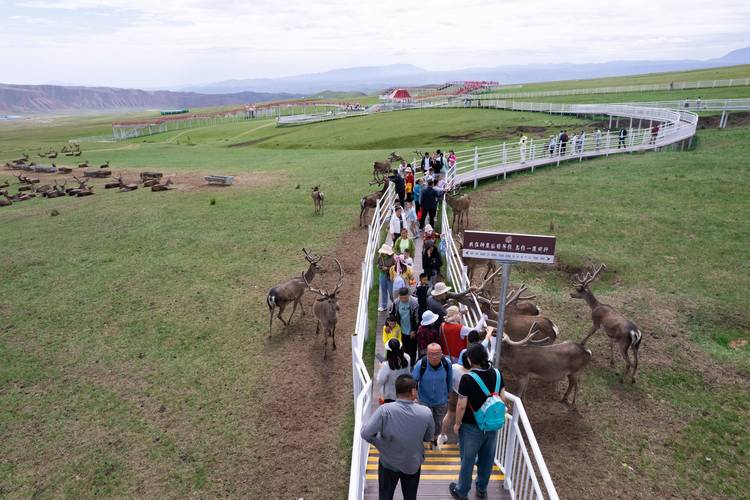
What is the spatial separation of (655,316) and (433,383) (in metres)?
8.36

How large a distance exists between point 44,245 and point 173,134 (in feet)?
203

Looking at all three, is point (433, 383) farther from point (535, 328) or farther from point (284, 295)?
point (284, 295)

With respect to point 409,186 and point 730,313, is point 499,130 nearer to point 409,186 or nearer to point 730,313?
point 409,186

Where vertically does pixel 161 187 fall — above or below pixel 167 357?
above

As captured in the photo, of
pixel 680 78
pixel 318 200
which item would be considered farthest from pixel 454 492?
pixel 680 78

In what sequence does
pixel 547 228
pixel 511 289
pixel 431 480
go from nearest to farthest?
1. pixel 431 480
2. pixel 511 289
3. pixel 547 228

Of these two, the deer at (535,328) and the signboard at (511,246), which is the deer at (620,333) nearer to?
the deer at (535,328)

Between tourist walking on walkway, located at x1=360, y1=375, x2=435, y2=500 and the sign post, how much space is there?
188 centimetres

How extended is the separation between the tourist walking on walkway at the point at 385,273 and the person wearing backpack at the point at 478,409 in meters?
5.82

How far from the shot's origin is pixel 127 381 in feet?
33.0

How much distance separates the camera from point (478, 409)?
5.37 m

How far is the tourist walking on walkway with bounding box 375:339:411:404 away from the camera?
6301 mm

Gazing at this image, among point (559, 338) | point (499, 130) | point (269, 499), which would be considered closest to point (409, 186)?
point (559, 338)

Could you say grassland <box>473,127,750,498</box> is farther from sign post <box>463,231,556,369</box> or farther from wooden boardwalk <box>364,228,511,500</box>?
sign post <box>463,231,556,369</box>
